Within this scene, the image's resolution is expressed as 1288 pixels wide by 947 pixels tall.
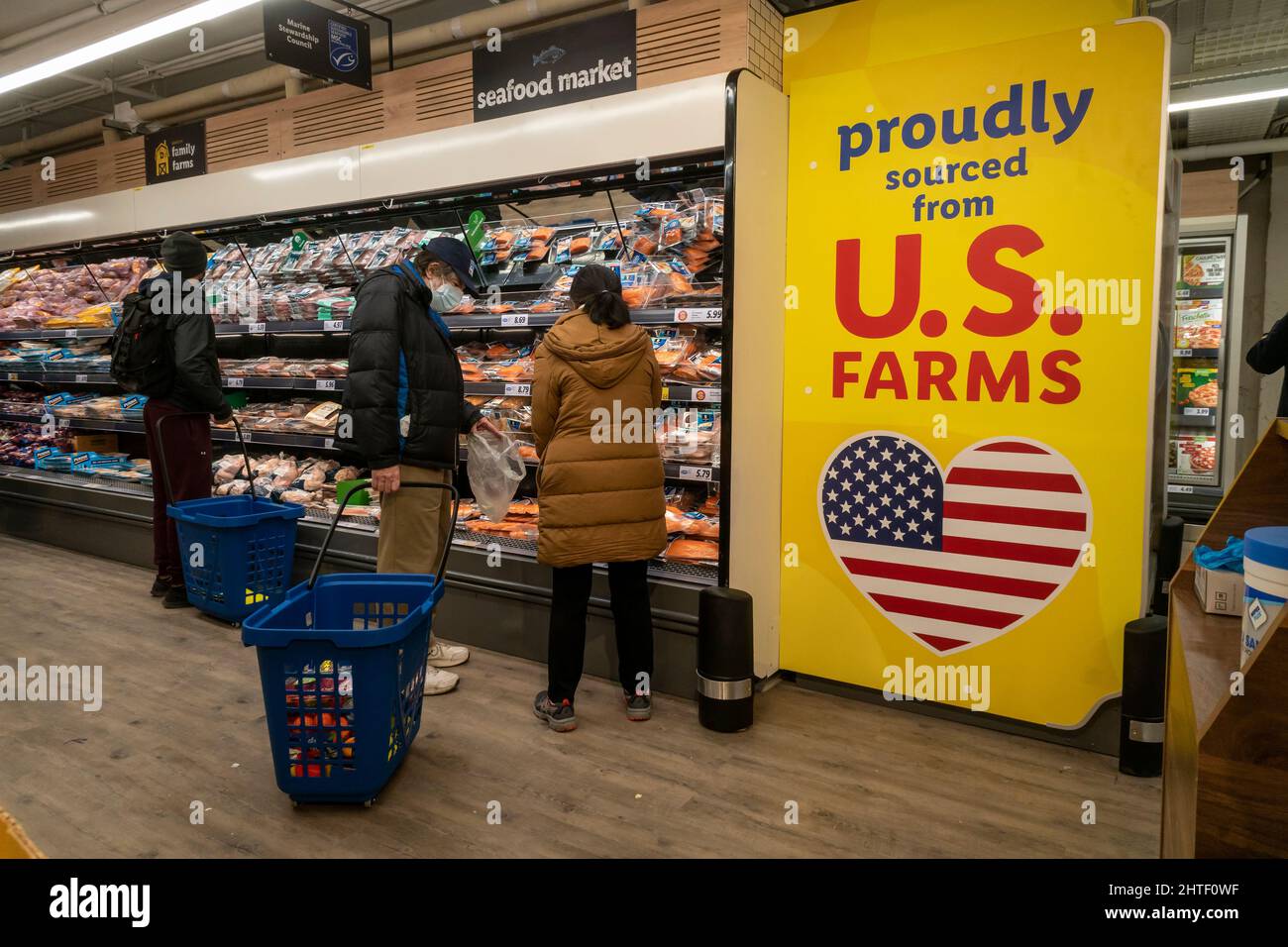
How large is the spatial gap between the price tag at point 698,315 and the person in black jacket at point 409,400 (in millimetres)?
974

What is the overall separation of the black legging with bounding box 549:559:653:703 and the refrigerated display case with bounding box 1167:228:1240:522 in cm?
416

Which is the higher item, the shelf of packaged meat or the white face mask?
the white face mask

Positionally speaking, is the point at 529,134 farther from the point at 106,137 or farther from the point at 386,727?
the point at 106,137

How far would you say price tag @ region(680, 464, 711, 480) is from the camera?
3646mm

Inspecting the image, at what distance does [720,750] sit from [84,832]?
6.88 feet

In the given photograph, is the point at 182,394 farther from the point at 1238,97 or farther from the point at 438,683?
the point at 1238,97

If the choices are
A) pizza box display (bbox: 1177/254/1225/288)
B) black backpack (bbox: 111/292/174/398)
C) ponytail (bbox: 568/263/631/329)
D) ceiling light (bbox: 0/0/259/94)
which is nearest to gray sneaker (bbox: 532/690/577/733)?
ponytail (bbox: 568/263/631/329)

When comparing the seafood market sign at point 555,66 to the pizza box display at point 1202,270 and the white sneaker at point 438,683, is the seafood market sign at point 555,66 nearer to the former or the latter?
the white sneaker at point 438,683

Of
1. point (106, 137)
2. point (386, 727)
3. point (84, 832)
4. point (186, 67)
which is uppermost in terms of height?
point (186, 67)

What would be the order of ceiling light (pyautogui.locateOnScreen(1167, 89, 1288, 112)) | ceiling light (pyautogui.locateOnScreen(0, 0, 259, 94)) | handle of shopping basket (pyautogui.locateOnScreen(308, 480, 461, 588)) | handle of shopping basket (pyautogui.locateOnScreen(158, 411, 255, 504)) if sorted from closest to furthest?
handle of shopping basket (pyautogui.locateOnScreen(308, 480, 461, 588))
ceiling light (pyautogui.locateOnScreen(0, 0, 259, 94))
handle of shopping basket (pyautogui.locateOnScreen(158, 411, 255, 504))
ceiling light (pyautogui.locateOnScreen(1167, 89, 1288, 112))

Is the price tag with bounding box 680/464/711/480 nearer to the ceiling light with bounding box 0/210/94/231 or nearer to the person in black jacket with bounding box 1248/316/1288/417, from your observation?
the person in black jacket with bounding box 1248/316/1288/417

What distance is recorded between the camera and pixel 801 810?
2.71 m
